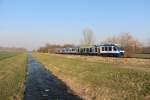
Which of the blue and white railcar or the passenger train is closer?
the blue and white railcar

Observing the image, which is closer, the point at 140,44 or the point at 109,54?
the point at 109,54

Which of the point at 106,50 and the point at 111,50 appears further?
the point at 106,50

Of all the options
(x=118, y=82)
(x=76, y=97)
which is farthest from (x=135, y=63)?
(x=76, y=97)

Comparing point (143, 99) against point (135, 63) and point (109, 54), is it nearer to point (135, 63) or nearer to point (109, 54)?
point (135, 63)

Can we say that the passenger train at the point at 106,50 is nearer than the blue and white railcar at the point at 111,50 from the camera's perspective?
No

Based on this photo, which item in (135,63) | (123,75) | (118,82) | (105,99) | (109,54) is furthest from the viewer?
(109,54)

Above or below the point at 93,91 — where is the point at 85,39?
above

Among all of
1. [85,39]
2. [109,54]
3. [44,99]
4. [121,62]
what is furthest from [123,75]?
[85,39]

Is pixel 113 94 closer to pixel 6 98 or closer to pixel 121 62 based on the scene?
pixel 6 98

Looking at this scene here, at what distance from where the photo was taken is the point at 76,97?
→ 1955 centimetres

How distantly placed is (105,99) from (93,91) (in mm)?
2908

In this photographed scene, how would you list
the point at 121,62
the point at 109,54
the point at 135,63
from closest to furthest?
the point at 135,63 < the point at 121,62 < the point at 109,54

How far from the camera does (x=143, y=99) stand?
1549 cm

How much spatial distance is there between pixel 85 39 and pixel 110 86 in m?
95.6
